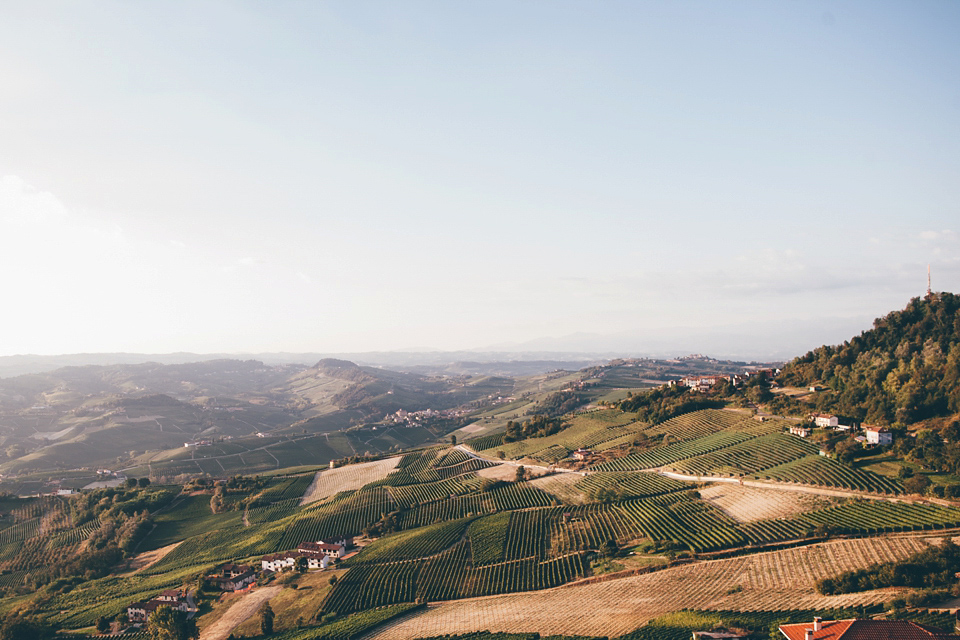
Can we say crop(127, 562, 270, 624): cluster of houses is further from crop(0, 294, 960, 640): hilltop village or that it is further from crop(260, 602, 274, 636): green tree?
crop(260, 602, 274, 636): green tree

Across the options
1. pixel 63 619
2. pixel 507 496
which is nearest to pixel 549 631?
pixel 507 496

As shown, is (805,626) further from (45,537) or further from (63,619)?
(45,537)

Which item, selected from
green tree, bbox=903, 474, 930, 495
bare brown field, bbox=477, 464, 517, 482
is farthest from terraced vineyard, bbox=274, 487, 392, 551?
green tree, bbox=903, 474, 930, 495

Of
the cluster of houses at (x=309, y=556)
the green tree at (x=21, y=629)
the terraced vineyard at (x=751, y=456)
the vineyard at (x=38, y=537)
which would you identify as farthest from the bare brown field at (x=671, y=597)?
the vineyard at (x=38, y=537)

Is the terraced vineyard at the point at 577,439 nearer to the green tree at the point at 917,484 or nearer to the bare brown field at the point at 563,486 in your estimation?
the bare brown field at the point at 563,486

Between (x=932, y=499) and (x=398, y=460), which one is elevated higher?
(x=932, y=499)
